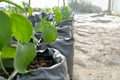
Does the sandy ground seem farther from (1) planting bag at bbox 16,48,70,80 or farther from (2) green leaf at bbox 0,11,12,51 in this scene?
(2) green leaf at bbox 0,11,12,51

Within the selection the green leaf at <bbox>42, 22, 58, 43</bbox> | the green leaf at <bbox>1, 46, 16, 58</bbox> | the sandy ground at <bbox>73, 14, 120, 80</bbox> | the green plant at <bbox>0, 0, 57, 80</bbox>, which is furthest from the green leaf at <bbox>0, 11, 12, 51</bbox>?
the sandy ground at <bbox>73, 14, 120, 80</bbox>

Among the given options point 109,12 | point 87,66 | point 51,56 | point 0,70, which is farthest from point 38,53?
point 109,12

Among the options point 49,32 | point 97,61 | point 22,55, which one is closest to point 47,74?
point 22,55

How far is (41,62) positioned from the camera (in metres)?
1.18

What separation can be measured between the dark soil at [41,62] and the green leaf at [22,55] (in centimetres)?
21

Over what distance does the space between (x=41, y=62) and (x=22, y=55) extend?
346 millimetres

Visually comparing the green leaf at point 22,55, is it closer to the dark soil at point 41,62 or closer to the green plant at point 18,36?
the green plant at point 18,36

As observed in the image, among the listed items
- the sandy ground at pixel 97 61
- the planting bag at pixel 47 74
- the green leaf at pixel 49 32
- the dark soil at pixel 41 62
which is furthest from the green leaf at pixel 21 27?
the sandy ground at pixel 97 61

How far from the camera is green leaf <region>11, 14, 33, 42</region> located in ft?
2.66

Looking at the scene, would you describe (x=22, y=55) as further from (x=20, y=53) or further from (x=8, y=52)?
(x=8, y=52)

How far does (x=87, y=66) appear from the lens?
2684 millimetres

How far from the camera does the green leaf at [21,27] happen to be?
810mm

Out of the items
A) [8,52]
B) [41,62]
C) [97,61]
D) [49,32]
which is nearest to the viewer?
[8,52]

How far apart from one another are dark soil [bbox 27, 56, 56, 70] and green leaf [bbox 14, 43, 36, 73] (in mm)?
206
